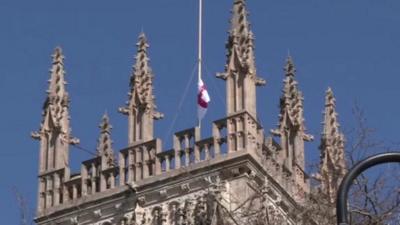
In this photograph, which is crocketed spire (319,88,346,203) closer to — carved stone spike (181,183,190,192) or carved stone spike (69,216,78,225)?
carved stone spike (181,183,190,192)

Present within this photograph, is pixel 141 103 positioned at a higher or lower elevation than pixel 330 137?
lower

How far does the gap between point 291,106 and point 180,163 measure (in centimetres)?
422

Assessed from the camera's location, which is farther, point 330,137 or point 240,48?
point 330,137

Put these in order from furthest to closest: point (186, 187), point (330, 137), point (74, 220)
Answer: point (330, 137) → point (74, 220) → point (186, 187)

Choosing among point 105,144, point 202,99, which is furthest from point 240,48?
point 105,144

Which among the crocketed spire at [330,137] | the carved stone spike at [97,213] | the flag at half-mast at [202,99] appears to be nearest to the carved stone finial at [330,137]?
the crocketed spire at [330,137]

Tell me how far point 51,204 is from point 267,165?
5838 millimetres

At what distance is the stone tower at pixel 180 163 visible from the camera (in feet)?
120

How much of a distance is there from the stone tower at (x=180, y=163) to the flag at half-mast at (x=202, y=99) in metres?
1.09

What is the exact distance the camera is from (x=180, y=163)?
37.8 meters

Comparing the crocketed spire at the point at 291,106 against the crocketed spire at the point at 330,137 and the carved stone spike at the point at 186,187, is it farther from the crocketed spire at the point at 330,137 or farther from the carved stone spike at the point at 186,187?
the carved stone spike at the point at 186,187

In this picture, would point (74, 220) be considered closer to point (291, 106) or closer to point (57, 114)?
point (57, 114)

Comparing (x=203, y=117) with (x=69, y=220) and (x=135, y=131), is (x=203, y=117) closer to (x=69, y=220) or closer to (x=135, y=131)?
(x=135, y=131)

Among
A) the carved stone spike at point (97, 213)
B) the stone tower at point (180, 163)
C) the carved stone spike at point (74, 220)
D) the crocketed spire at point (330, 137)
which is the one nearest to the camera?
the stone tower at point (180, 163)
